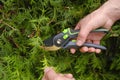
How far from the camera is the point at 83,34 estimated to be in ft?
6.31

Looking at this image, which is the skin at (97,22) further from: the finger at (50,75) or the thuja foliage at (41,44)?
the finger at (50,75)

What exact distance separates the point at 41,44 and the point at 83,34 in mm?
275

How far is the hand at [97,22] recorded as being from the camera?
1.94 metres

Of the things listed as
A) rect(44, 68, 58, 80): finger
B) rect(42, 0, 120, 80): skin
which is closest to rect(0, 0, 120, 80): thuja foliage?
rect(42, 0, 120, 80): skin

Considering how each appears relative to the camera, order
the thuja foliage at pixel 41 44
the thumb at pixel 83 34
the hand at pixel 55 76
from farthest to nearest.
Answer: the thuja foliage at pixel 41 44 < the thumb at pixel 83 34 < the hand at pixel 55 76

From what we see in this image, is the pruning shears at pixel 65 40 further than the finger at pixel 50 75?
Yes

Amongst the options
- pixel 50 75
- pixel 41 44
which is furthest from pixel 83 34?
pixel 50 75

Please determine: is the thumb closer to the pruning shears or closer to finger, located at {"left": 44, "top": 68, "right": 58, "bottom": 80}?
the pruning shears

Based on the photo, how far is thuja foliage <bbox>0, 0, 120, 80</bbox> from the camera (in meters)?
2.06

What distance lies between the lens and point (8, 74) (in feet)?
6.78

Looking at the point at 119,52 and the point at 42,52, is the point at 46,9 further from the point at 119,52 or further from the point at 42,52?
the point at 119,52

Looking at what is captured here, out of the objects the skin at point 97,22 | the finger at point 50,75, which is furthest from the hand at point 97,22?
the finger at point 50,75

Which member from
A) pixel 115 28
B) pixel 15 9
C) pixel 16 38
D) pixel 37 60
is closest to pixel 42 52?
pixel 37 60

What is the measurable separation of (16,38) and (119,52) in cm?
67
